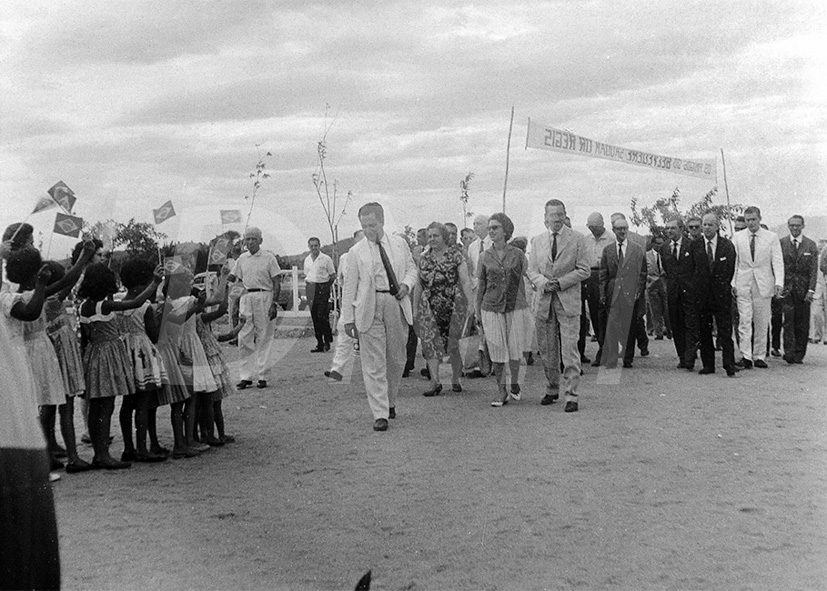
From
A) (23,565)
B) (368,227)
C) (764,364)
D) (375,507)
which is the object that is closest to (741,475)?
(375,507)

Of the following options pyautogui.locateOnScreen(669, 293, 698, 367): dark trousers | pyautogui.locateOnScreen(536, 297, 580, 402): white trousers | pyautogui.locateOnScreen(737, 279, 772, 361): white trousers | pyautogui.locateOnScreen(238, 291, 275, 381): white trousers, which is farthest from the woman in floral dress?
pyautogui.locateOnScreen(737, 279, 772, 361): white trousers

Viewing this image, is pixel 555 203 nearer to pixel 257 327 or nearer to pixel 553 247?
pixel 553 247

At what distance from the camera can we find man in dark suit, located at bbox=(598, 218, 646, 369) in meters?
12.2

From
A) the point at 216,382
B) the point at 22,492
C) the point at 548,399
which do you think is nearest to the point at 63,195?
the point at 216,382

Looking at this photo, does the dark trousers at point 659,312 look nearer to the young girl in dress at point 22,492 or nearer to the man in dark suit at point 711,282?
the man in dark suit at point 711,282

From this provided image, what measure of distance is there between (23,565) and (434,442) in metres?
6.05

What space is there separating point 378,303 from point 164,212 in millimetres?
1986

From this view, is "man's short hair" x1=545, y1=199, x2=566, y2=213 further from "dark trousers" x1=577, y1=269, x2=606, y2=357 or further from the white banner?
"dark trousers" x1=577, y1=269, x2=606, y2=357

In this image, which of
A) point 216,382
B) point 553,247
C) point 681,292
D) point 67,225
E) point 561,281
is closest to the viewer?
point 67,225

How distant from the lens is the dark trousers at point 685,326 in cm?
1146

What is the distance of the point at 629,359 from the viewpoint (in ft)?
40.2

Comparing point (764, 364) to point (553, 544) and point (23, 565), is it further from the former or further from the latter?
point (23, 565)

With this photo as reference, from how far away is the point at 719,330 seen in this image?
11.2 m

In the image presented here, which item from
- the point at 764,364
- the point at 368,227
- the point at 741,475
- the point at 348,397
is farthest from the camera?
the point at 764,364
